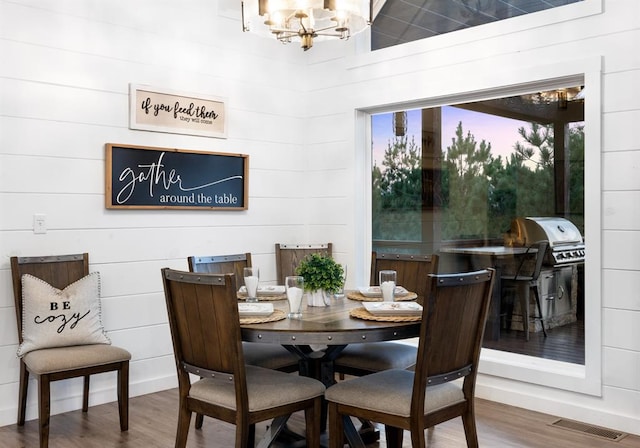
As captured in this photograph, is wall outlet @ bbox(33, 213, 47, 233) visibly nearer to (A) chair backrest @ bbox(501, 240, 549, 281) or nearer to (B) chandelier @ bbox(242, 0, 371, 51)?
(B) chandelier @ bbox(242, 0, 371, 51)

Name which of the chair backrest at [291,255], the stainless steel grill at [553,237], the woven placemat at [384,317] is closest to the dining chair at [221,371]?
the woven placemat at [384,317]

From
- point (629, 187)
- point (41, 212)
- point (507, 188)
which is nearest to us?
point (629, 187)

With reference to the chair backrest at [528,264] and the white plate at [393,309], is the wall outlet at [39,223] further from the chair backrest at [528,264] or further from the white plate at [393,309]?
the chair backrest at [528,264]

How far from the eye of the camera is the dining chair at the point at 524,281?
4098 millimetres

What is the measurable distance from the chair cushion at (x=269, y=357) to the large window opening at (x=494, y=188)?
5.37 ft

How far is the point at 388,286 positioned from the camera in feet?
10.3

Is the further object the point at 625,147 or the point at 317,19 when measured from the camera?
the point at 625,147

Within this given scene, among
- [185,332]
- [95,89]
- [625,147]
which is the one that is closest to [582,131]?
[625,147]

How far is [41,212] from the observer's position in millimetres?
3773

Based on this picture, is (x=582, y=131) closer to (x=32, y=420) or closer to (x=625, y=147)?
(x=625, y=147)

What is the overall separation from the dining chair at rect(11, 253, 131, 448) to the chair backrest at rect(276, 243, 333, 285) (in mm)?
1624

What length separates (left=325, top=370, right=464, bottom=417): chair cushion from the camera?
8.25 feet

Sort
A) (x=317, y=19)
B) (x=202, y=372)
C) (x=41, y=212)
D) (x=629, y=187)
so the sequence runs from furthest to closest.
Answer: (x=41, y=212) < (x=629, y=187) < (x=317, y=19) < (x=202, y=372)

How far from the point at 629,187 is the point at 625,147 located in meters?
0.23
